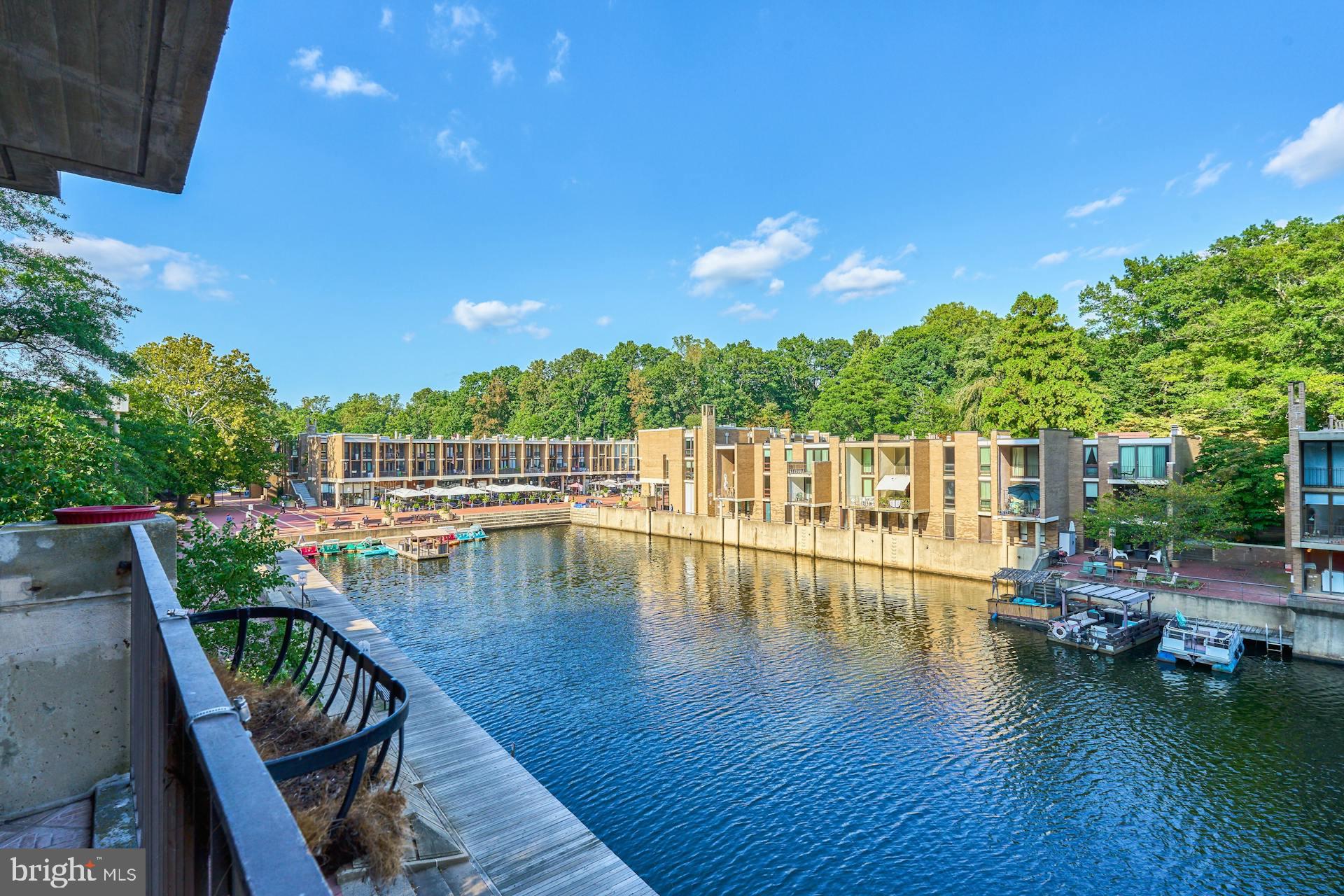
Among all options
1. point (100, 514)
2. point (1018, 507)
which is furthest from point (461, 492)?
point (100, 514)

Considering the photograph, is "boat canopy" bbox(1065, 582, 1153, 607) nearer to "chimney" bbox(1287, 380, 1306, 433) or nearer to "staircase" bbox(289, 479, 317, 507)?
"chimney" bbox(1287, 380, 1306, 433)

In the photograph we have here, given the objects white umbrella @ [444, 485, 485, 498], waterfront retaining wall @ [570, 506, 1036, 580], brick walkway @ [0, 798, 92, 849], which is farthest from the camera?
white umbrella @ [444, 485, 485, 498]

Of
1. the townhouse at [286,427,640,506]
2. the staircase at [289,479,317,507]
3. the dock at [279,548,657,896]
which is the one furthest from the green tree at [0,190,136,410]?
the staircase at [289,479,317,507]

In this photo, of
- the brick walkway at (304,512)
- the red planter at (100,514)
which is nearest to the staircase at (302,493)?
the brick walkway at (304,512)

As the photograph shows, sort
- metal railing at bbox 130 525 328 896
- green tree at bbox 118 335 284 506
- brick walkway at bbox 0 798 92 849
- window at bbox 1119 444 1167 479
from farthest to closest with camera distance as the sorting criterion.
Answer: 1. green tree at bbox 118 335 284 506
2. window at bbox 1119 444 1167 479
3. brick walkway at bbox 0 798 92 849
4. metal railing at bbox 130 525 328 896

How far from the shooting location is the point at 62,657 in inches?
188

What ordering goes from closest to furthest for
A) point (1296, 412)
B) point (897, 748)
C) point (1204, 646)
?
point (897, 748)
point (1204, 646)
point (1296, 412)

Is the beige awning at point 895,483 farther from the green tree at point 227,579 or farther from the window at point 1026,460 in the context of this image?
the green tree at point 227,579

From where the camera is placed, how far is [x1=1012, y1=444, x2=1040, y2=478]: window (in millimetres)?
34875

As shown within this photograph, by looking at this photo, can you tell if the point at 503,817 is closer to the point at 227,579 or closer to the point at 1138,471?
the point at 227,579

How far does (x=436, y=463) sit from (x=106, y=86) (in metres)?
67.8

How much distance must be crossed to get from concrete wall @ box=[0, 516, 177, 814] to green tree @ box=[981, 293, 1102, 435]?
42.5m

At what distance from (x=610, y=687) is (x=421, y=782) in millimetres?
9200

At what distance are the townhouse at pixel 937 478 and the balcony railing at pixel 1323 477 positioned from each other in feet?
26.4
